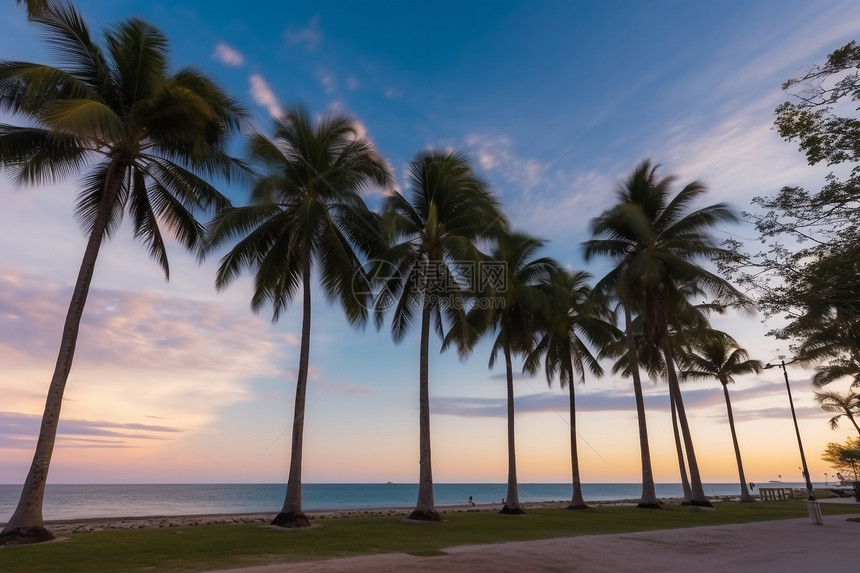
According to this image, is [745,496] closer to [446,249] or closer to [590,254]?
[590,254]

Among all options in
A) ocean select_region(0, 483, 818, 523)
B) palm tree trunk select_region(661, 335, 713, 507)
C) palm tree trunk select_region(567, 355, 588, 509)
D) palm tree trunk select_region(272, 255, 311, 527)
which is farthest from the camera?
ocean select_region(0, 483, 818, 523)

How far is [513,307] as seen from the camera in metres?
26.6

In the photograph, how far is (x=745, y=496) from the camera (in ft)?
128

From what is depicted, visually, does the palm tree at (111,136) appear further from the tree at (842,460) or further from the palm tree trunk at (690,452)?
the tree at (842,460)

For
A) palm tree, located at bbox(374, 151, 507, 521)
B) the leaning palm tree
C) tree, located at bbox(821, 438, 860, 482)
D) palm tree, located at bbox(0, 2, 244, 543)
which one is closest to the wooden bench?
tree, located at bbox(821, 438, 860, 482)

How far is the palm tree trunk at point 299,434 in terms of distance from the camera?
16141 mm

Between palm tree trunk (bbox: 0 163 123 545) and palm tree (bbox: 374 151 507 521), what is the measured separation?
397 inches

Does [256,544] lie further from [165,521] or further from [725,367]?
[725,367]

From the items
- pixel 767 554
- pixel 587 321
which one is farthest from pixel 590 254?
pixel 767 554

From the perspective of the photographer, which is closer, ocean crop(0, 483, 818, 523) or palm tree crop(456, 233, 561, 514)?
palm tree crop(456, 233, 561, 514)

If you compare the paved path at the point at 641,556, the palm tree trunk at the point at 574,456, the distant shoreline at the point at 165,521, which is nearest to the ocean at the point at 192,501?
the distant shoreline at the point at 165,521

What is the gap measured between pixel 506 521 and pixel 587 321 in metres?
13.8

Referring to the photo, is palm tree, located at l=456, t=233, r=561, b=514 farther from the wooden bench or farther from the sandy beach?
the wooden bench

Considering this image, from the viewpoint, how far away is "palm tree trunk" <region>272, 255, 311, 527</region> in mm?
16141
